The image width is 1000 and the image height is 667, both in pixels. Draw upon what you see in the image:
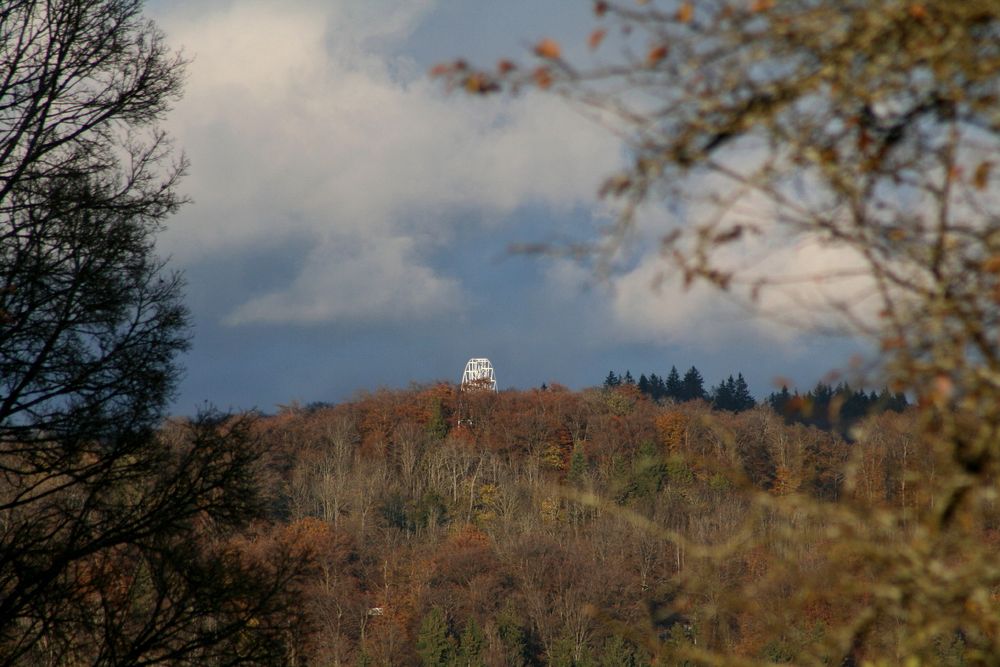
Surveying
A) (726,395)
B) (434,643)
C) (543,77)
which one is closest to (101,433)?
(543,77)

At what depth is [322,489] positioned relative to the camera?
59.2 m

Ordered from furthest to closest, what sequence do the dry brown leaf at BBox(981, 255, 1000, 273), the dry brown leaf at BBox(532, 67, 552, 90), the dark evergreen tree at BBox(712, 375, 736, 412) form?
the dark evergreen tree at BBox(712, 375, 736, 412) < the dry brown leaf at BBox(532, 67, 552, 90) < the dry brown leaf at BBox(981, 255, 1000, 273)

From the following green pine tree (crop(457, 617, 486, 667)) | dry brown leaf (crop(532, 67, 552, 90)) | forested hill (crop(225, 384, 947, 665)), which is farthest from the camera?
forested hill (crop(225, 384, 947, 665))

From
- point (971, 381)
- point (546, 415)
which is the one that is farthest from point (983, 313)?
point (546, 415)

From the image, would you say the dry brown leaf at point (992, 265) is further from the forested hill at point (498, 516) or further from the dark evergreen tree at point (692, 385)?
the dark evergreen tree at point (692, 385)

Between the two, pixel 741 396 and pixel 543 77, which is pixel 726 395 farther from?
pixel 543 77

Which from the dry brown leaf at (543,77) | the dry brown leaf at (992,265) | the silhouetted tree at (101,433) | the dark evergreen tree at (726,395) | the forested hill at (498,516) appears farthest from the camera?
the dark evergreen tree at (726,395)

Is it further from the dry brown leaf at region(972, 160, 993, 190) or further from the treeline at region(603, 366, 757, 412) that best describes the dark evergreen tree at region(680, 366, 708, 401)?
the dry brown leaf at region(972, 160, 993, 190)

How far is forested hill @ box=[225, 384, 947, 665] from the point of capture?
42.2 m

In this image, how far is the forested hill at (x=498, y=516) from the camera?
42219mm

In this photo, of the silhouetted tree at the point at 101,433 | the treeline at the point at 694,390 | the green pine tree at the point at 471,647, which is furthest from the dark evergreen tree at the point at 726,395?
the silhouetted tree at the point at 101,433

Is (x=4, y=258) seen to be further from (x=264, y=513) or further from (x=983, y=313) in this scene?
(x=983, y=313)

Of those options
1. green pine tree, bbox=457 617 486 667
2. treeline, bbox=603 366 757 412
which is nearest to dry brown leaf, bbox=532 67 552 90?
green pine tree, bbox=457 617 486 667

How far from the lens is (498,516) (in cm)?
5650
